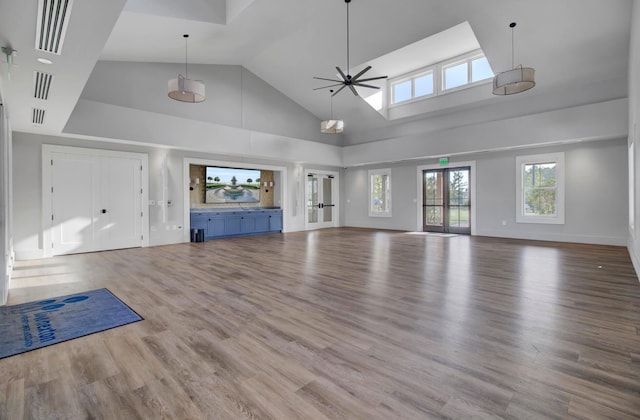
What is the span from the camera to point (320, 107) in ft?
35.4

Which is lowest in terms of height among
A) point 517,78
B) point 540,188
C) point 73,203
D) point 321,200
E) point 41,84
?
point 73,203

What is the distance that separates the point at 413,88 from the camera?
974 centimetres

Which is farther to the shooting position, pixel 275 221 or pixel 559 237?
pixel 275 221

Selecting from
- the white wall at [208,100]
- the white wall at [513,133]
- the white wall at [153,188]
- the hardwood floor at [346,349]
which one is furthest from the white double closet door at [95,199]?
the white wall at [513,133]

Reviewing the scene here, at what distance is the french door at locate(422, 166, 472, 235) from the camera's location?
382 inches

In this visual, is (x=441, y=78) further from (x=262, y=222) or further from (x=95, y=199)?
(x=95, y=199)

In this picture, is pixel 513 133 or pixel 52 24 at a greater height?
pixel 513 133


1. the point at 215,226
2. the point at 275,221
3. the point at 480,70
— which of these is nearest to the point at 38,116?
the point at 215,226

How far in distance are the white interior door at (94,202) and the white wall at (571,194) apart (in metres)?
8.26

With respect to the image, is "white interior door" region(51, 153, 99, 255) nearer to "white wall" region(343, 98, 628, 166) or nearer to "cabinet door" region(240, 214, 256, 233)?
"cabinet door" region(240, 214, 256, 233)

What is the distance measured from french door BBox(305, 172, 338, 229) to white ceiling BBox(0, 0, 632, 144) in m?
4.47

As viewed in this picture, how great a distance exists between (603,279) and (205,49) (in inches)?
329

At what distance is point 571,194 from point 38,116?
11.1 m

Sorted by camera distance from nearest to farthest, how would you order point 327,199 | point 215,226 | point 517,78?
1. point 517,78
2. point 215,226
3. point 327,199
